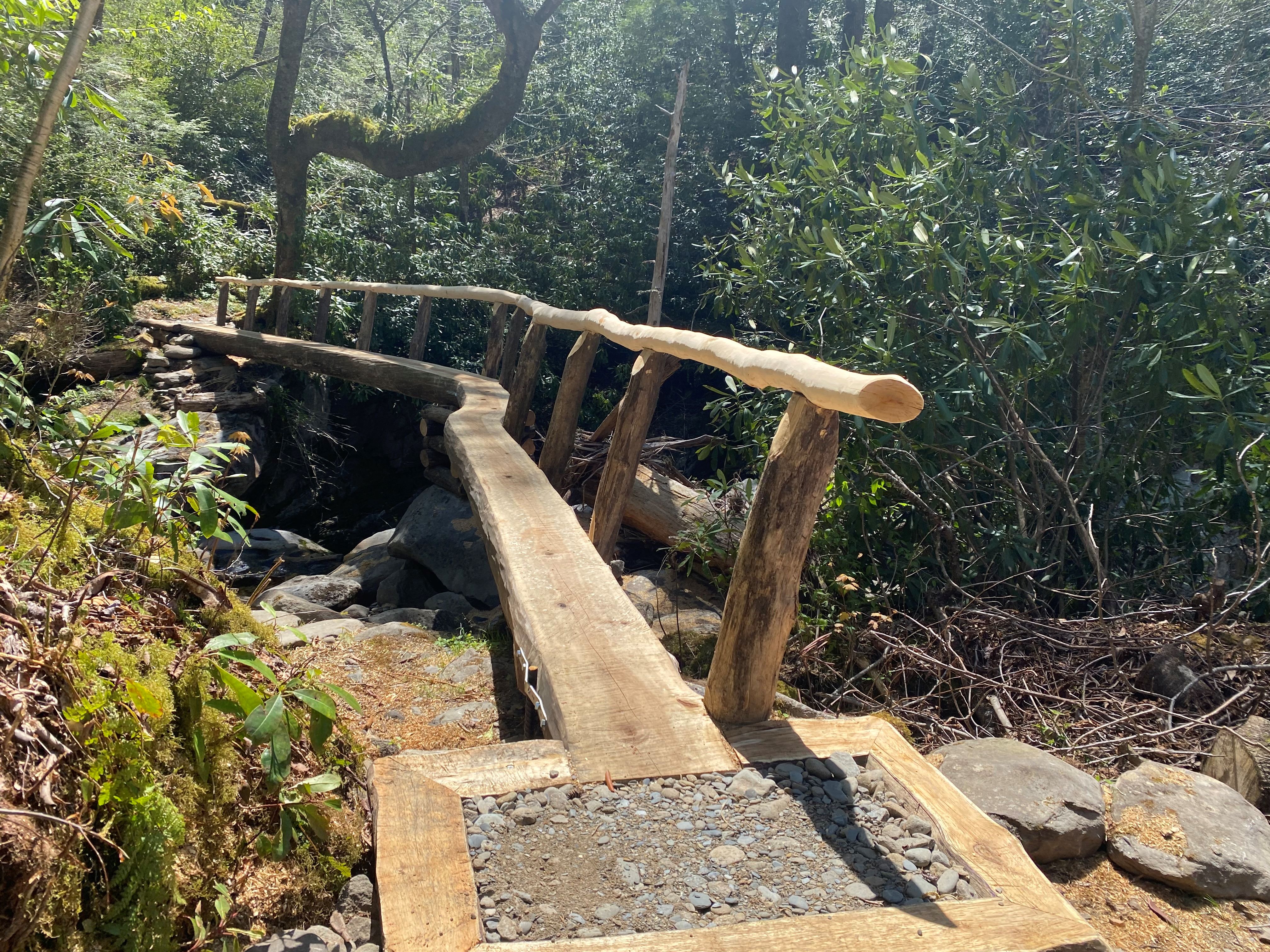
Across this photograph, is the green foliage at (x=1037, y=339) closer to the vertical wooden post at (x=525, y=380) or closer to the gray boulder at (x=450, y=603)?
the vertical wooden post at (x=525, y=380)

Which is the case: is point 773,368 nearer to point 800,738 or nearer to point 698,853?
point 800,738

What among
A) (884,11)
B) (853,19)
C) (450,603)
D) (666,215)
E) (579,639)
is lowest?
(450,603)

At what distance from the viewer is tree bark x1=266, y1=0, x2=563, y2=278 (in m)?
10.0

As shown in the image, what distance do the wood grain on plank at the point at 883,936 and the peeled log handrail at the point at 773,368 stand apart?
98 centimetres

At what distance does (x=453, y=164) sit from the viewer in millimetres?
10789

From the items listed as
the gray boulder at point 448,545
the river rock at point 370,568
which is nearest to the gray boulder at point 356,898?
the gray boulder at point 448,545

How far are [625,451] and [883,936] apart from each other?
2706mm

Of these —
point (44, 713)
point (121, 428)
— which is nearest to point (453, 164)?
point (121, 428)

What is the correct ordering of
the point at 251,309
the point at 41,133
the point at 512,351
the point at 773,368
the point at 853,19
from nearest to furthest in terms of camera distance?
the point at 41,133
the point at 773,368
the point at 512,351
the point at 251,309
the point at 853,19

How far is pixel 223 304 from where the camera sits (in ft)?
32.8

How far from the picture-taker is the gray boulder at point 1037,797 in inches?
105

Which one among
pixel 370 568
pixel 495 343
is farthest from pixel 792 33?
pixel 370 568

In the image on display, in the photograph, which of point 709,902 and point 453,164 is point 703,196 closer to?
point 453,164

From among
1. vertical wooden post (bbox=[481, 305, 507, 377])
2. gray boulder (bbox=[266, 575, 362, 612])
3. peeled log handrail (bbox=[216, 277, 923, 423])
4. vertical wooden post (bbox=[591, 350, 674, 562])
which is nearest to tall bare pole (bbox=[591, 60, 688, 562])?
vertical wooden post (bbox=[591, 350, 674, 562])
